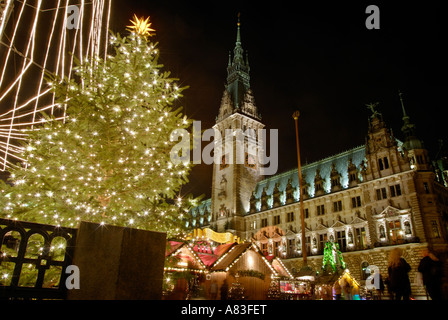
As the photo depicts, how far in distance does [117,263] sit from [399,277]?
23.4 ft

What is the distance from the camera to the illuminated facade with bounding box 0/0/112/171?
8.50 metres

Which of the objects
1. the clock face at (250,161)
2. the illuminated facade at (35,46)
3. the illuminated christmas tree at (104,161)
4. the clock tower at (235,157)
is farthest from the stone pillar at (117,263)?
the clock face at (250,161)

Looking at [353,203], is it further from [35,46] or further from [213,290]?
[35,46]

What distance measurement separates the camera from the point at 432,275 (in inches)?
277

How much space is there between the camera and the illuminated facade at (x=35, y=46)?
27.9 feet

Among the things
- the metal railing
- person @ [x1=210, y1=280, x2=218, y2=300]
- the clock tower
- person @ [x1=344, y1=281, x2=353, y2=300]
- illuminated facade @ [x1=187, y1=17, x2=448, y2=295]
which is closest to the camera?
the metal railing

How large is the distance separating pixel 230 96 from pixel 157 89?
52.6m

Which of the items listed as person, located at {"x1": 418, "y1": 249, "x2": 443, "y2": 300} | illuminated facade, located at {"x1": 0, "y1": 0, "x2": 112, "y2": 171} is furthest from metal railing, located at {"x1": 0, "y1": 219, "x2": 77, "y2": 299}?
person, located at {"x1": 418, "y1": 249, "x2": 443, "y2": 300}

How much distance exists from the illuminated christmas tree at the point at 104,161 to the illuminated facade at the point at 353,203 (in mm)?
16681

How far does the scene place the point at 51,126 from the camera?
27.3ft

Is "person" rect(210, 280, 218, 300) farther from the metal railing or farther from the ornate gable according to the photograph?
the ornate gable

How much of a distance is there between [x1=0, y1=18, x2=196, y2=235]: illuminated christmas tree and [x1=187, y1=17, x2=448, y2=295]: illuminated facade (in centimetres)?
1668

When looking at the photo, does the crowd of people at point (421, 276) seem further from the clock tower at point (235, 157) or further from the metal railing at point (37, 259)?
the clock tower at point (235, 157)
